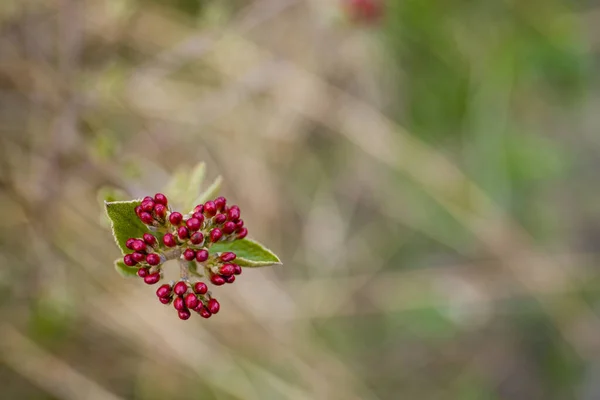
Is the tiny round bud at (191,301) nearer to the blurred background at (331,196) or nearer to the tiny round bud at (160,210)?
the tiny round bud at (160,210)

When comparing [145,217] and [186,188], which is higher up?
[186,188]

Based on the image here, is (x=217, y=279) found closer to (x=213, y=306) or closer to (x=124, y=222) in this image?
(x=213, y=306)

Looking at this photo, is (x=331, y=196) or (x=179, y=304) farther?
(x=331, y=196)

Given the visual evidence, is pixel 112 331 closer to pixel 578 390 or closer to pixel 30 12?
pixel 30 12

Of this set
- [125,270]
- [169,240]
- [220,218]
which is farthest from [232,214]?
[125,270]

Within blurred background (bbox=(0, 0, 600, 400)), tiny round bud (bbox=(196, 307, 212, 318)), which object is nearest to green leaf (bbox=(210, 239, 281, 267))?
tiny round bud (bbox=(196, 307, 212, 318))

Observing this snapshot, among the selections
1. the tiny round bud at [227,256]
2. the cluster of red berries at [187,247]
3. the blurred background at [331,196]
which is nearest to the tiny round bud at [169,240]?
the cluster of red berries at [187,247]

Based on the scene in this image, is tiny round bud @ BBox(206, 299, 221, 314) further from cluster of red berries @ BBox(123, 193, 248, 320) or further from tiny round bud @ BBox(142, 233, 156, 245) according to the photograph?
tiny round bud @ BBox(142, 233, 156, 245)
